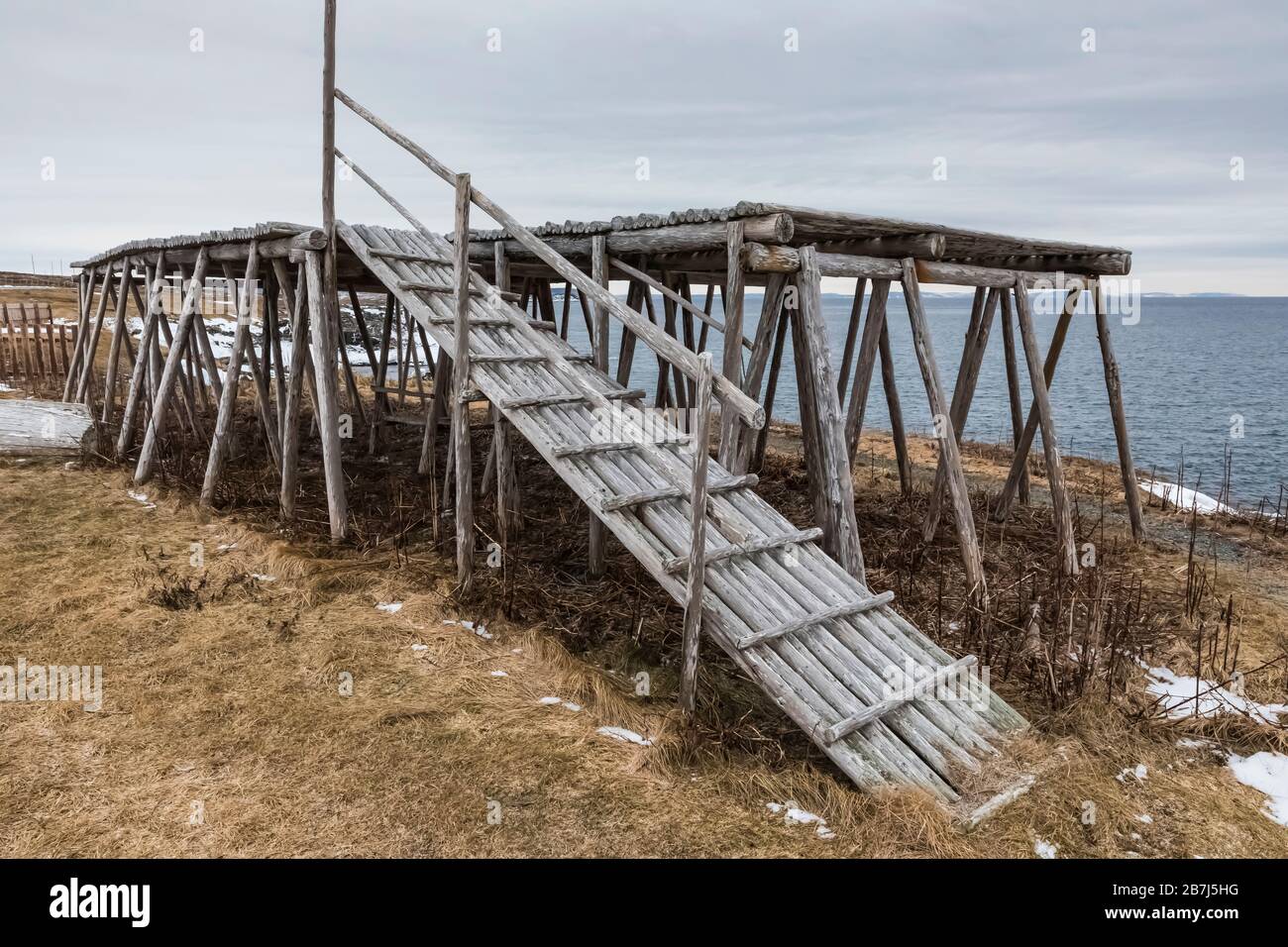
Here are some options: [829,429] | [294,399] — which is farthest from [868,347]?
[294,399]

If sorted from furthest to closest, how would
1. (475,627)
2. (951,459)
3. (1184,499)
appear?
(1184,499), (951,459), (475,627)

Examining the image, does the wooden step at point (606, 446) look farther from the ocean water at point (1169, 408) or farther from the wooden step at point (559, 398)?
the ocean water at point (1169, 408)

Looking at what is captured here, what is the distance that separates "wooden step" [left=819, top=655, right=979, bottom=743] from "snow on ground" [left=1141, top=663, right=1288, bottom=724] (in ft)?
4.38

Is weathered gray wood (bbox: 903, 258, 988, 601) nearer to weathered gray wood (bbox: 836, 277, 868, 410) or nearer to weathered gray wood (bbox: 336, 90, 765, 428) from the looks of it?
weathered gray wood (bbox: 336, 90, 765, 428)

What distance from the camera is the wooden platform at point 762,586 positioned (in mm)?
4641

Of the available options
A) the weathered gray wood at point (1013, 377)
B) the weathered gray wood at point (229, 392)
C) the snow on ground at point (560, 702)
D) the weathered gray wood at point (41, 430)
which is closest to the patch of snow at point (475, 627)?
the snow on ground at point (560, 702)

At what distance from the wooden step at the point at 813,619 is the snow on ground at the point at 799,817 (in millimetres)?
837

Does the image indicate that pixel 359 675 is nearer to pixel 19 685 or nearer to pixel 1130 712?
pixel 19 685

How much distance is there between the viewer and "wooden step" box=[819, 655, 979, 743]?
448 cm

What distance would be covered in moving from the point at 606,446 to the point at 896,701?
2.61 meters

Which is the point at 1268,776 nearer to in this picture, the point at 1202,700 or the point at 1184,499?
the point at 1202,700

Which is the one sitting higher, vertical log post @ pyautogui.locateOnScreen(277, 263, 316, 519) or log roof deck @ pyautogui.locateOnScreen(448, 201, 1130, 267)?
log roof deck @ pyautogui.locateOnScreen(448, 201, 1130, 267)

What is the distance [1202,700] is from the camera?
18.7ft

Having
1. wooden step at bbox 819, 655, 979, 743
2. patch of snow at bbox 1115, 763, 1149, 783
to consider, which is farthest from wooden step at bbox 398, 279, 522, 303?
patch of snow at bbox 1115, 763, 1149, 783
